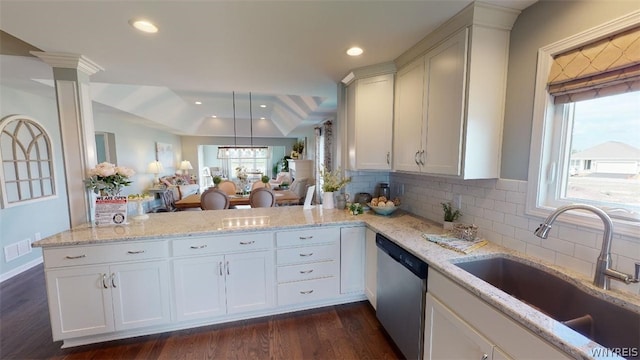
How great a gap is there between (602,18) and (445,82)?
0.75 m

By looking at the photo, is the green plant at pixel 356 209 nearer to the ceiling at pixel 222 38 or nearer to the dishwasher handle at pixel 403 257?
the dishwasher handle at pixel 403 257

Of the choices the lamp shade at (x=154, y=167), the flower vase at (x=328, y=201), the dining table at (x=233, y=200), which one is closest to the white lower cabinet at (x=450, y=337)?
the flower vase at (x=328, y=201)

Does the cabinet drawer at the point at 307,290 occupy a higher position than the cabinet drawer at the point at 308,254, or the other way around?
the cabinet drawer at the point at 308,254

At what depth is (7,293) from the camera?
270 centimetres

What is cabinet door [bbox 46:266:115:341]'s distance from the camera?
185cm

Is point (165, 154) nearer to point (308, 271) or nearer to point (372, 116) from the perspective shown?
point (308, 271)

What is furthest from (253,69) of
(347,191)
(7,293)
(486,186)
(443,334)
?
(7,293)

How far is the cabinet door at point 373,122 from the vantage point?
8.01 feet

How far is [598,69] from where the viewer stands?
120 cm

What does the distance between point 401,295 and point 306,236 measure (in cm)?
92

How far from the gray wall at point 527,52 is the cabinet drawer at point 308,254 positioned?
1.49 meters

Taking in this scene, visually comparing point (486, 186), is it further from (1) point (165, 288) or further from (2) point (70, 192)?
(2) point (70, 192)

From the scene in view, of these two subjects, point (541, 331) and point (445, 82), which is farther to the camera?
point (445, 82)

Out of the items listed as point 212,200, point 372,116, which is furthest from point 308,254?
point 212,200
